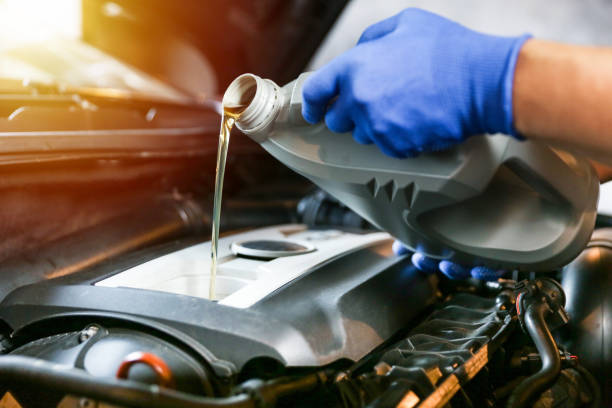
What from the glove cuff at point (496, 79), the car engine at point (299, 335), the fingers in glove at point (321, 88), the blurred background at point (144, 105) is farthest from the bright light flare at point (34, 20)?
the glove cuff at point (496, 79)

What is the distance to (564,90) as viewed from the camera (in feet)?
1.98

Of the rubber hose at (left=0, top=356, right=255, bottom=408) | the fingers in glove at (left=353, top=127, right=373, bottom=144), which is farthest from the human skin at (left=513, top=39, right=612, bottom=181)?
the rubber hose at (left=0, top=356, right=255, bottom=408)

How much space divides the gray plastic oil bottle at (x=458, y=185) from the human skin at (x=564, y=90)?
70 millimetres

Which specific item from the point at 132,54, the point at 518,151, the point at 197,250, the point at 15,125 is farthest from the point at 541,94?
the point at 132,54

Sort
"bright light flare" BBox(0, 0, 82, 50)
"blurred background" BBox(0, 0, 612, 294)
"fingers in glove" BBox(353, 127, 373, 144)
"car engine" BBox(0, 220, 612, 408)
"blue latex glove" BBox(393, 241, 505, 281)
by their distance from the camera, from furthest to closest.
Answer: "bright light flare" BBox(0, 0, 82, 50)
"blurred background" BBox(0, 0, 612, 294)
"blue latex glove" BBox(393, 241, 505, 281)
"fingers in glove" BBox(353, 127, 373, 144)
"car engine" BBox(0, 220, 612, 408)

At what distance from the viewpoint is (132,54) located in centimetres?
205

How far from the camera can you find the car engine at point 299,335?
1.92 ft

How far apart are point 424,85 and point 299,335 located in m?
0.32

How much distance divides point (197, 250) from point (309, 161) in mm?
299

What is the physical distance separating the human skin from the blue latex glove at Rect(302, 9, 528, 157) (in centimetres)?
2

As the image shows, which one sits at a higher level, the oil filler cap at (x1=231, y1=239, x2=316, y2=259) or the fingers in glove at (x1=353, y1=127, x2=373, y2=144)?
the fingers in glove at (x1=353, y1=127, x2=373, y2=144)

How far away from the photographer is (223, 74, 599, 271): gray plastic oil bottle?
683mm

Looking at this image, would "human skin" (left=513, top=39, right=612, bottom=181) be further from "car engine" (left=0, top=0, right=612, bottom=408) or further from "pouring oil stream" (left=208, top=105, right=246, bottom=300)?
"pouring oil stream" (left=208, top=105, right=246, bottom=300)

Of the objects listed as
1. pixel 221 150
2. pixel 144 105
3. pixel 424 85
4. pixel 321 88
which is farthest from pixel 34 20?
pixel 424 85
